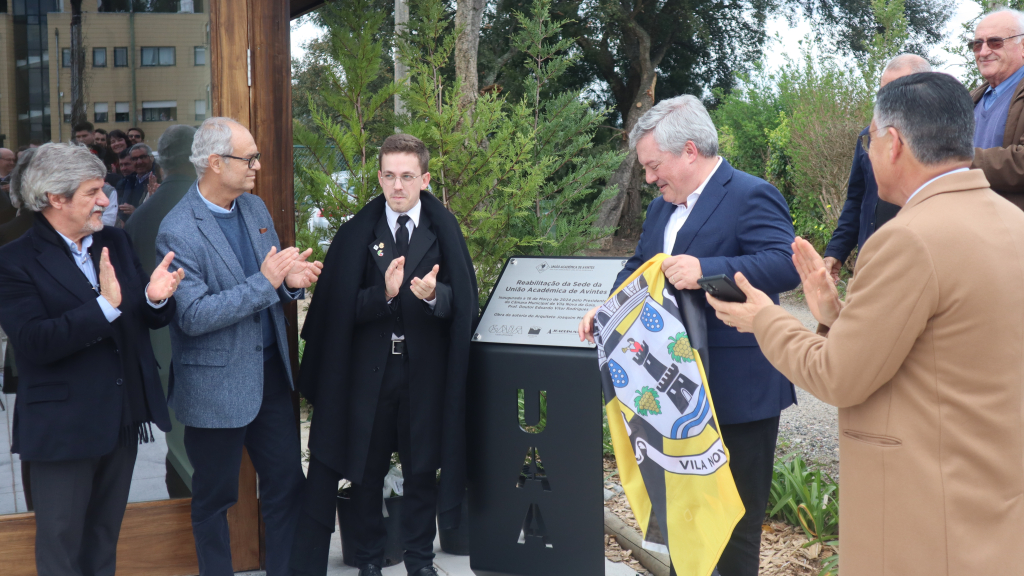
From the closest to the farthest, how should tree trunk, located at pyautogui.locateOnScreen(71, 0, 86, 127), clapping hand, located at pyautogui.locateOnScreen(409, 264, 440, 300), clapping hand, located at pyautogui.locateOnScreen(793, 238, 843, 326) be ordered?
clapping hand, located at pyautogui.locateOnScreen(793, 238, 843, 326)
clapping hand, located at pyautogui.locateOnScreen(409, 264, 440, 300)
tree trunk, located at pyautogui.locateOnScreen(71, 0, 86, 127)

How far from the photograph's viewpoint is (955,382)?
172 centimetres

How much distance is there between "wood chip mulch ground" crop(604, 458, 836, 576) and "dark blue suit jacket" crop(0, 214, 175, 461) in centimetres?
249

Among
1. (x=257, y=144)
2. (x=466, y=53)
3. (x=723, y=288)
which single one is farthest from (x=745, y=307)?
(x=466, y=53)

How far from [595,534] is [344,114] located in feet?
8.72

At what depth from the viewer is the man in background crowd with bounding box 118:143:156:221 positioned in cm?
368

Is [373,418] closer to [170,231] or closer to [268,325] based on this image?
[268,325]

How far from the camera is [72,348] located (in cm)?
277

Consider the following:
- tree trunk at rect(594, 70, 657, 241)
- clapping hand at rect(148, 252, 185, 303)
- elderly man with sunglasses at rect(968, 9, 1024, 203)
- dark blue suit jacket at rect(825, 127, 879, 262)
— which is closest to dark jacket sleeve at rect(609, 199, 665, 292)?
dark blue suit jacket at rect(825, 127, 879, 262)

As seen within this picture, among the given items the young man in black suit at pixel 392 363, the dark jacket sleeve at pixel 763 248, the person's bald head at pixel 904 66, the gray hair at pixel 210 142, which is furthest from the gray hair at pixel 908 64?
the gray hair at pixel 210 142

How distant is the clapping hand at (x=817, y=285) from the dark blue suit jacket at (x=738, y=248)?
→ 548mm

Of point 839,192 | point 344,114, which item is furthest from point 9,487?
point 839,192

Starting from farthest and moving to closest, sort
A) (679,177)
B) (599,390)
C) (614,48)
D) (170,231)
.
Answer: (614,48) < (599,390) < (170,231) < (679,177)

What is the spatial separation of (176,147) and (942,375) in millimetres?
3491

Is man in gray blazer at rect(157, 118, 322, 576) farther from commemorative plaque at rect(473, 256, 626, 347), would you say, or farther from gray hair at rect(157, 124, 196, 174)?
commemorative plaque at rect(473, 256, 626, 347)
